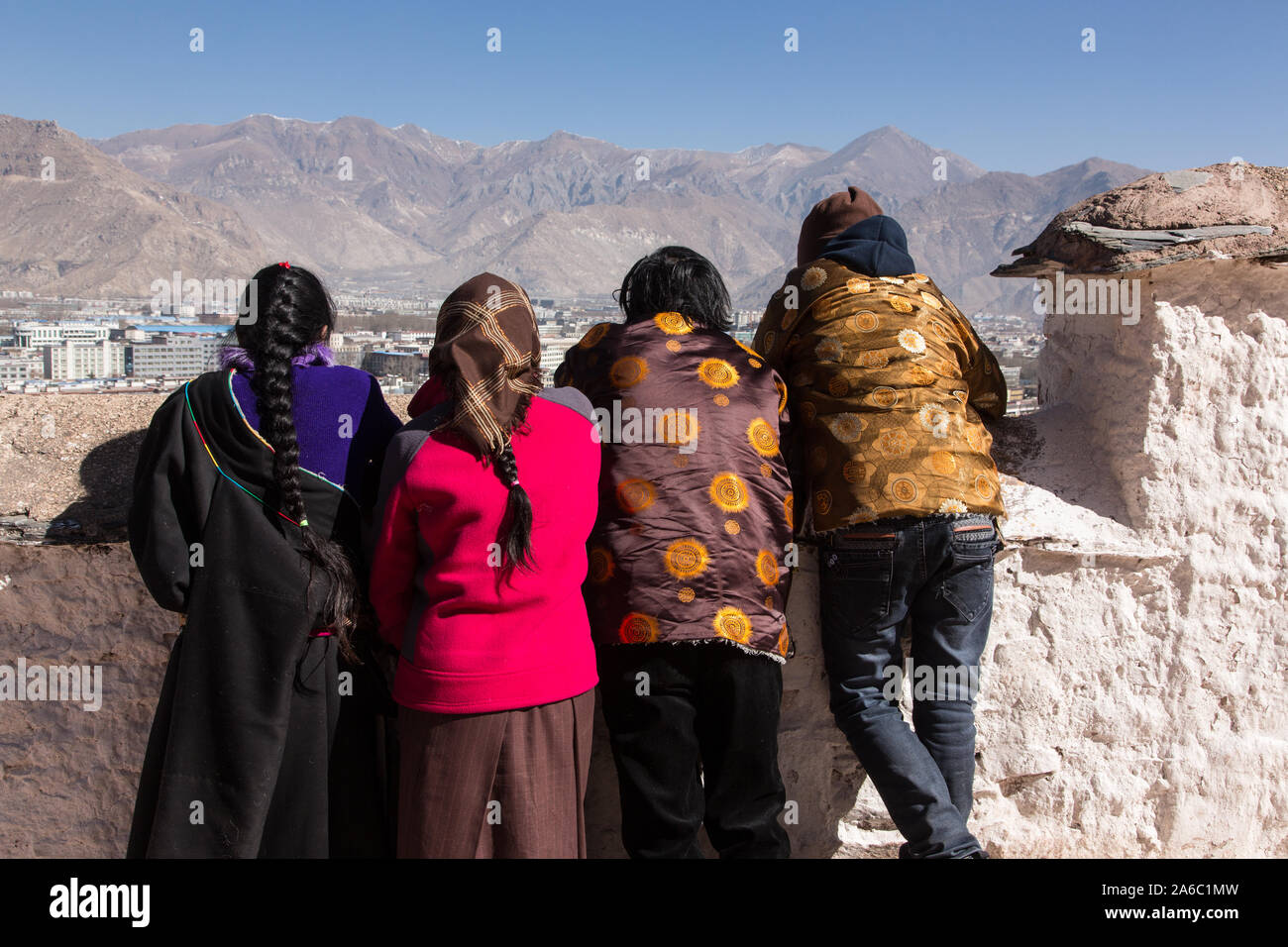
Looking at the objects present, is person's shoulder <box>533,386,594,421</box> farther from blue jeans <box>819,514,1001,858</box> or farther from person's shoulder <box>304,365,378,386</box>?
blue jeans <box>819,514,1001,858</box>

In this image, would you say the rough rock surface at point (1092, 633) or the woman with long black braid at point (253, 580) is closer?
the woman with long black braid at point (253, 580)

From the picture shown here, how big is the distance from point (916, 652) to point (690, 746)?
676 millimetres

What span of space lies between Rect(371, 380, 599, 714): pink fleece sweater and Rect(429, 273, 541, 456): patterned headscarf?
0.06m

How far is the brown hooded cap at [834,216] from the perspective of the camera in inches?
101

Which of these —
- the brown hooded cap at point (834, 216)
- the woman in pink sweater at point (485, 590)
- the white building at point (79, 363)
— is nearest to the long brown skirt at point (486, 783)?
the woman in pink sweater at point (485, 590)

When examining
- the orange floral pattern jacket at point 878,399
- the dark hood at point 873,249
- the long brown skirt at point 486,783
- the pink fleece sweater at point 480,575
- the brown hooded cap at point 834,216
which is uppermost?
the brown hooded cap at point 834,216

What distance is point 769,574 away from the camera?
2.17 meters

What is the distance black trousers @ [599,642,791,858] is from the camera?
6.82ft

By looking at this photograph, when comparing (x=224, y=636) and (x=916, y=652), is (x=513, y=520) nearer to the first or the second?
(x=224, y=636)

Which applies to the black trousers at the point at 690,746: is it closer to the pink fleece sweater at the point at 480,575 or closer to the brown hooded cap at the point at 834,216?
the pink fleece sweater at the point at 480,575

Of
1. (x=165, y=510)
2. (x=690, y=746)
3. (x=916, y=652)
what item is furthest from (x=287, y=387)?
(x=916, y=652)
